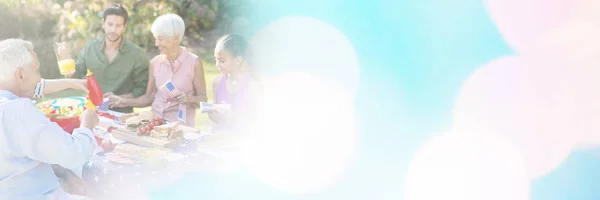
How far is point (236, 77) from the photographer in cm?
354

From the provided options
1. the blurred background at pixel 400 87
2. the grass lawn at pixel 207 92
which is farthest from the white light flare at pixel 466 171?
the grass lawn at pixel 207 92

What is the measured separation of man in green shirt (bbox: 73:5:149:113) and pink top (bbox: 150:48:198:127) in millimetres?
248

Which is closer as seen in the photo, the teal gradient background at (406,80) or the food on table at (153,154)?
the food on table at (153,154)

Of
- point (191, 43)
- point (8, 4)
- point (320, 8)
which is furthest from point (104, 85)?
point (191, 43)

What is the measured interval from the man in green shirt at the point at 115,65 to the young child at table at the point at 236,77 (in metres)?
0.88

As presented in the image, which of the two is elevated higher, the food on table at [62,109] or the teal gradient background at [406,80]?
the teal gradient background at [406,80]

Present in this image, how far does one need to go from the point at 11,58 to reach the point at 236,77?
1.41 m

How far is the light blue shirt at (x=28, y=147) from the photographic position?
222cm

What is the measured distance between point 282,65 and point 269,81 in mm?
162

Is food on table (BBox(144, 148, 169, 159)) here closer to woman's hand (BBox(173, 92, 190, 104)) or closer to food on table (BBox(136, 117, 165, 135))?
food on table (BBox(136, 117, 165, 135))

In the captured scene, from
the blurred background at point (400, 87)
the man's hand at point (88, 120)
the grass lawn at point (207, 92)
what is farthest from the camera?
the grass lawn at point (207, 92)

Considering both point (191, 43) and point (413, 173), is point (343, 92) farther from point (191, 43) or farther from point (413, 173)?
point (191, 43)

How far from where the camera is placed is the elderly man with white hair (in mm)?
2227

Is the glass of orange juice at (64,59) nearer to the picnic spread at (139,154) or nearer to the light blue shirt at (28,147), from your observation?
the picnic spread at (139,154)
